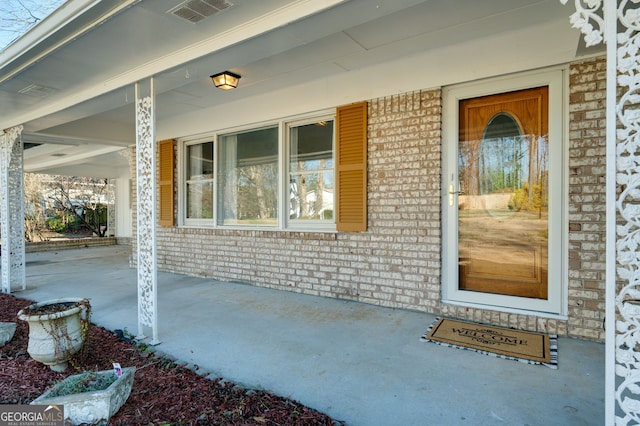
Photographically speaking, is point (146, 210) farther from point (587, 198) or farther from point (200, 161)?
point (587, 198)

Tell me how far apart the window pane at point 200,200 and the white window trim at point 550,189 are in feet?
13.2

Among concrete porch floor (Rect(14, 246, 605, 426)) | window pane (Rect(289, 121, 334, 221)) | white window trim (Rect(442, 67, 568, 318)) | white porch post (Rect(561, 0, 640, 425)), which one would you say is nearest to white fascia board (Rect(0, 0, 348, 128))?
white porch post (Rect(561, 0, 640, 425))

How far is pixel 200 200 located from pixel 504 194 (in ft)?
15.8

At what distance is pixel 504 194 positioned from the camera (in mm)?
3398

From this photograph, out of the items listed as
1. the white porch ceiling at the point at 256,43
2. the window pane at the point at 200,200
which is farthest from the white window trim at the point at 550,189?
the window pane at the point at 200,200

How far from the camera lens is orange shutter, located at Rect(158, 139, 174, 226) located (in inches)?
244

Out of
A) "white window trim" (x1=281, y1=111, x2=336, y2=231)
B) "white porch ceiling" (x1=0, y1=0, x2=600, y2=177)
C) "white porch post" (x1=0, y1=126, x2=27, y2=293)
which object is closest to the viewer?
"white porch ceiling" (x1=0, y1=0, x2=600, y2=177)

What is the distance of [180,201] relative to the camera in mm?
6238

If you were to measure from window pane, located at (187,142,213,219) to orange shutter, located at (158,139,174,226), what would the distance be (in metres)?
0.31

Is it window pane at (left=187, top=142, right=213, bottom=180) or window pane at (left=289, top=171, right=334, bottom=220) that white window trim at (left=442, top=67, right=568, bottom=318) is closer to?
window pane at (left=289, top=171, right=334, bottom=220)

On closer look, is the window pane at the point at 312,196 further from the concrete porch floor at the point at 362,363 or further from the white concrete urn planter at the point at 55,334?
the white concrete urn planter at the point at 55,334

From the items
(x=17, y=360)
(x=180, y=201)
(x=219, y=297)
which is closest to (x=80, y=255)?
(x=180, y=201)

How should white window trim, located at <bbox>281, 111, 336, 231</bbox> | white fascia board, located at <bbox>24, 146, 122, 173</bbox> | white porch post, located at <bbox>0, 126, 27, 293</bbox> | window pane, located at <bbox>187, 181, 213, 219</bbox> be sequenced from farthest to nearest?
white fascia board, located at <bbox>24, 146, 122, 173</bbox>
window pane, located at <bbox>187, 181, 213, 219</bbox>
white porch post, located at <bbox>0, 126, 27, 293</bbox>
white window trim, located at <bbox>281, 111, 336, 231</bbox>

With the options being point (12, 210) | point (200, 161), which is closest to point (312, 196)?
point (200, 161)
